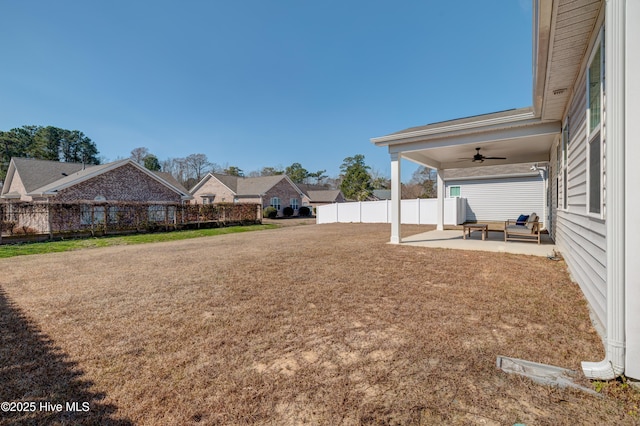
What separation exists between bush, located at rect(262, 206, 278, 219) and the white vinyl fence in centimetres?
875

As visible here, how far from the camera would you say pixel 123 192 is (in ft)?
60.3

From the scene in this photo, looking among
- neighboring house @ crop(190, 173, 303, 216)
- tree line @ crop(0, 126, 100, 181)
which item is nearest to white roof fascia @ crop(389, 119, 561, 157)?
neighboring house @ crop(190, 173, 303, 216)

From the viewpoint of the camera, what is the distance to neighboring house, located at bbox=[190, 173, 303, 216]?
3145 cm

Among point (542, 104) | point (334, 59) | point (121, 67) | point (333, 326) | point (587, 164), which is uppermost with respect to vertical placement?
point (334, 59)

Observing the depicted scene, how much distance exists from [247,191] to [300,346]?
3059 cm

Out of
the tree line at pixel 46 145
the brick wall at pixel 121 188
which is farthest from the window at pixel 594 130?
the tree line at pixel 46 145

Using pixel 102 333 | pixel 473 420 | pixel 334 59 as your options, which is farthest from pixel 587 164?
pixel 334 59

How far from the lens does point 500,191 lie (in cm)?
1873

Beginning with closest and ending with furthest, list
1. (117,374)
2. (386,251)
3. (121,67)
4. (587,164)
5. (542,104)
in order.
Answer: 1. (117,374)
2. (587,164)
3. (542,104)
4. (386,251)
5. (121,67)

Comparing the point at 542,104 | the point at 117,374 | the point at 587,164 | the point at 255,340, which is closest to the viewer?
the point at 117,374

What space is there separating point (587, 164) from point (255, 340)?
441 centimetres

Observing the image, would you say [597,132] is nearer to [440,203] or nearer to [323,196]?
[440,203]

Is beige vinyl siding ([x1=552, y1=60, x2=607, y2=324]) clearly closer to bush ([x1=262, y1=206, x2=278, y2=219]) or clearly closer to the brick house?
the brick house

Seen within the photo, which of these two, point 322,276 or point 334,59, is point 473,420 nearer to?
point 322,276
